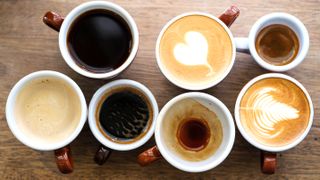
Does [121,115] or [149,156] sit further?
[121,115]

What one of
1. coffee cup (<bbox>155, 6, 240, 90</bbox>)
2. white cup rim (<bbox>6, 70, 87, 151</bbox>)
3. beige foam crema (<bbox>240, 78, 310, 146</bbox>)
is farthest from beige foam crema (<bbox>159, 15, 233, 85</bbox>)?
white cup rim (<bbox>6, 70, 87, 151</bbox>)

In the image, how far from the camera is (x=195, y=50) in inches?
53.4

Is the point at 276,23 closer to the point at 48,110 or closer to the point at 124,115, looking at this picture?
the point at 124,115

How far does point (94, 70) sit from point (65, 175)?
264 millimetres

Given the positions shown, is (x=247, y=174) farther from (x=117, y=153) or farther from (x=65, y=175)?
(x=65, y=175)

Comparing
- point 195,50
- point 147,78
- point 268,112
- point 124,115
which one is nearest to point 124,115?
point 124,115

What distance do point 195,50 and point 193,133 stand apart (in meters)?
0.20

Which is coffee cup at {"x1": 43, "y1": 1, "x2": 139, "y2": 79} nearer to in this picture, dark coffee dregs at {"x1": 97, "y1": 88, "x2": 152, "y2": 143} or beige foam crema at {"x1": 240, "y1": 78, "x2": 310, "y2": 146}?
dark coffee dregs at {"x1": 97, "y1": 88, "x2": 152, "y2": 143}

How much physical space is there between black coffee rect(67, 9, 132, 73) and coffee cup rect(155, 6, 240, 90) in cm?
10

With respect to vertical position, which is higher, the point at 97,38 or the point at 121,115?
the point at 97,38

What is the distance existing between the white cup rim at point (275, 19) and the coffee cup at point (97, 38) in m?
0.28

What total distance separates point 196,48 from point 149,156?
276mm

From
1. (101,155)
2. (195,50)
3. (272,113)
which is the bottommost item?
(101,155)

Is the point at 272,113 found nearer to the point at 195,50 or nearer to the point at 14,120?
the point at 195,50
